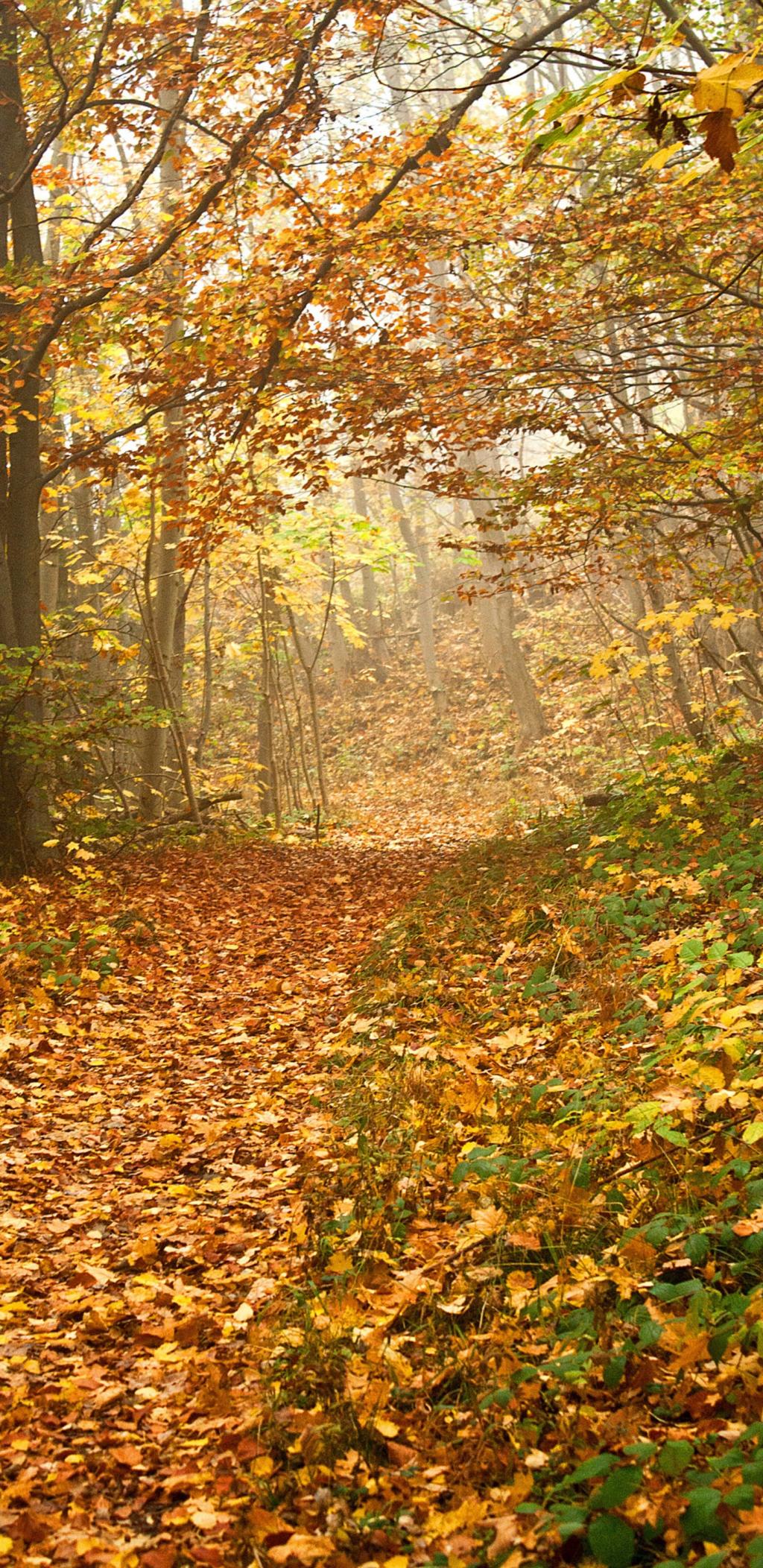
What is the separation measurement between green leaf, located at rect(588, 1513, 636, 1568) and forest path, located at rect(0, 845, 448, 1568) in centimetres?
88

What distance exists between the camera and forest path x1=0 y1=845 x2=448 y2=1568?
9.52 ft

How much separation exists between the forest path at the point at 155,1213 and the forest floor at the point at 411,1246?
0.6 inches

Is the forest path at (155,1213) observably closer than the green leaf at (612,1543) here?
No

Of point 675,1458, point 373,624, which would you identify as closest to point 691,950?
point 675,1458

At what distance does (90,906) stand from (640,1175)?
5.88 metres

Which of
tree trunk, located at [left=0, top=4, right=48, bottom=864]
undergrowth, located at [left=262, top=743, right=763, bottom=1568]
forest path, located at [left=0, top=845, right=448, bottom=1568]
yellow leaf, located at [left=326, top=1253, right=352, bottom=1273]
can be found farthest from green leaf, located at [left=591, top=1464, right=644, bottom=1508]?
tree trunk, located at [left=0, top=4, right=48, bottom=864]

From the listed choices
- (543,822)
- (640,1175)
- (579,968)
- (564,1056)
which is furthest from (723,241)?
(640,1175)

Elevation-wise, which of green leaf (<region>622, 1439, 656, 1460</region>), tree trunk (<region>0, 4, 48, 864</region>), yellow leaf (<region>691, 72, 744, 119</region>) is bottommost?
green leaf (<region>622, 1439, 656, 1460</region>)

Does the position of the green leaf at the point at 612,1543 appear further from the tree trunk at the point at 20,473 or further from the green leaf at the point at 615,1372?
the tree trunk at the point at 20,473

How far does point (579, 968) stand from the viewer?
19.7 ft

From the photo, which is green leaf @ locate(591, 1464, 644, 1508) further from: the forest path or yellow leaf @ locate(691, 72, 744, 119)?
yellow leaf @ locate(691, 72, 744, 119)

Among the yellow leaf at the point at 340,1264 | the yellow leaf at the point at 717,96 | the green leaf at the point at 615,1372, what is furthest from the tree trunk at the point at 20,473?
the yellow leaf at the point at 717,96

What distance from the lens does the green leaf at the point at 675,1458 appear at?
7.75ft

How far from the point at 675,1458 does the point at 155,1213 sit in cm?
267
